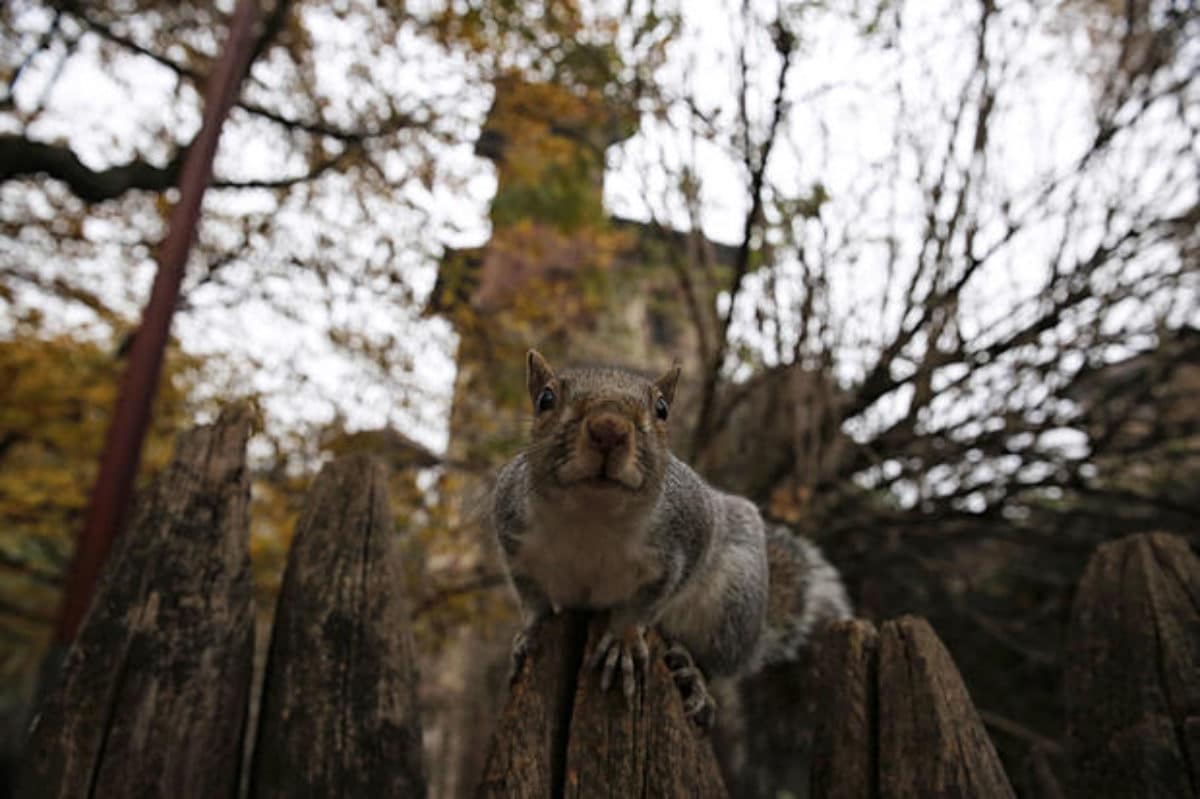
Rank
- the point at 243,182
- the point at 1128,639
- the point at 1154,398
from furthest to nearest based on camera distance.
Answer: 1. the point at 243,182
2. the point at 1154,398
3. the point at 1128,639

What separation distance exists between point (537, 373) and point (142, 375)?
1042 mm

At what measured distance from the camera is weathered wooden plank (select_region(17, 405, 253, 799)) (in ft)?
4.01

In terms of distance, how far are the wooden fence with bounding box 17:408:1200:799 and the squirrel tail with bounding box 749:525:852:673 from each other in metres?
0.76

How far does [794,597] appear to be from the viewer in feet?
7.20

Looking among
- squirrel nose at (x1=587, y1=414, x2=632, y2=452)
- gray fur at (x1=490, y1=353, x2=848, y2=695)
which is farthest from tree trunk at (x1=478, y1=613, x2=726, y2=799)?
squirrel nose at (x1=587, y1=414, x2=632, y2=452)

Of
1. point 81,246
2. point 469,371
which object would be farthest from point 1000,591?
point 81,246

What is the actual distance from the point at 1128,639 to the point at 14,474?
174 inches

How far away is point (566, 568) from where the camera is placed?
4.96ft

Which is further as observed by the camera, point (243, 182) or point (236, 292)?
point (243, 182)

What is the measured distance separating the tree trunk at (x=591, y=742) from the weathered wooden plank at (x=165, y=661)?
47 centimetres

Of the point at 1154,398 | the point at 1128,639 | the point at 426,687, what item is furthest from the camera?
the point at 426,687

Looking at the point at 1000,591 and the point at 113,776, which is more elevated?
the point at 1000,591

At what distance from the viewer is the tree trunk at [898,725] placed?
1.17 metres

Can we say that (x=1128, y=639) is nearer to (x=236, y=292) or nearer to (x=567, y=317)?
(x=567, y=317)
